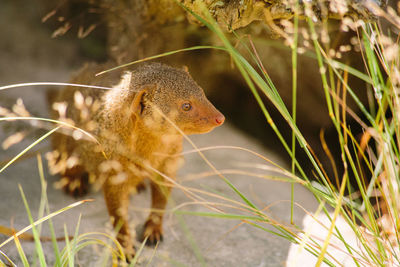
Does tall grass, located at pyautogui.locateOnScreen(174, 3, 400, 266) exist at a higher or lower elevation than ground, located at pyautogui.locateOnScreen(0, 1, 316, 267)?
higher

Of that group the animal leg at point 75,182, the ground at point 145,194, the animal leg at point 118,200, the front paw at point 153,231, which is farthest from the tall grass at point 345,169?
the animal leg at point 75,182

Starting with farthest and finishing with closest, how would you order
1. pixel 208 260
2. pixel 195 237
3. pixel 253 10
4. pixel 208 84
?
1. pixel 208 84
2. pixel 195 237
3. pixel 208 260
4. pixel 253 10

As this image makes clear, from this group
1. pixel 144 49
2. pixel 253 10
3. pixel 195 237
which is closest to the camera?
pixel 253 10

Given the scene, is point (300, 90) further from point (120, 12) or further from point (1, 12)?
point (1, 12)

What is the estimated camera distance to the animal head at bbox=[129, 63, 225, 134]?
1817 mm

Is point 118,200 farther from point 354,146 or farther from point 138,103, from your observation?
point 354,146

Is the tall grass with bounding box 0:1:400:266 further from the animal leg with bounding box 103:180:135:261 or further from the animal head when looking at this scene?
the animal leg with bounding box 103:180:135:261

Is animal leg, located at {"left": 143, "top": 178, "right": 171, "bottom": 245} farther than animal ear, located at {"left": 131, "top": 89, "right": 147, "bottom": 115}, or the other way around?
animal leg, located at {"left": 143, "top": 178, "right": 171, "bottom": 245}

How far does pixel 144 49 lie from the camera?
2938 millimetres

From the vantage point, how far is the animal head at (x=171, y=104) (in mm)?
1817

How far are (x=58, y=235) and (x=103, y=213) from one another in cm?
36

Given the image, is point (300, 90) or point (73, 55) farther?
point (73, 55)

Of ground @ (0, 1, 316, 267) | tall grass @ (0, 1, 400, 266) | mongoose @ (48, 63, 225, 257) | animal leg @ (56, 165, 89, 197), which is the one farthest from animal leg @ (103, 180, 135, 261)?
animal leg @ (56, 165, 89, 197)

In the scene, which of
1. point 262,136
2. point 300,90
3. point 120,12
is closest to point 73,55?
point 120,12
